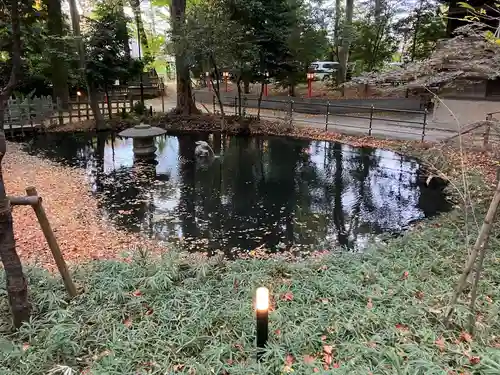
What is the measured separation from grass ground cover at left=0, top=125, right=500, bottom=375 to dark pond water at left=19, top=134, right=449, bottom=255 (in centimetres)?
157

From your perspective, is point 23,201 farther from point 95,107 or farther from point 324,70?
point 324,70

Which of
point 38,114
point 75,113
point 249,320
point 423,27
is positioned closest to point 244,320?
point 249,320

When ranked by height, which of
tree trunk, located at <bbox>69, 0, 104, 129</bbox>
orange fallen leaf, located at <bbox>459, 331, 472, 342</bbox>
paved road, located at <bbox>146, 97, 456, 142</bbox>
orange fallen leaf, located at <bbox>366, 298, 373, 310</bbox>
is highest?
tree trunk, located at <bbox>69, 0, 104, 129</bbox>

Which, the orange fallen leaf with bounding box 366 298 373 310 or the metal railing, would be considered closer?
the orange fallen leaf with bounding box 366 298 373 310

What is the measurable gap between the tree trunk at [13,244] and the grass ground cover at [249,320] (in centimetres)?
14

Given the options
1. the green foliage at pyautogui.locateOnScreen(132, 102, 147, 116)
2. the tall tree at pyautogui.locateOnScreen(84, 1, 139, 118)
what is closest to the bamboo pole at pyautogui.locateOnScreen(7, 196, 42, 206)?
the tall tree at pyautogui.locateOnScreen(84, 1, 139, 118)

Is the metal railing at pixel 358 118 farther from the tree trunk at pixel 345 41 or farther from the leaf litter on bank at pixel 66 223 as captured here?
the leaf litter on bank at pixel 66 223

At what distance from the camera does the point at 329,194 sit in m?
7.35

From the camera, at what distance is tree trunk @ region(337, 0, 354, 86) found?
18.5 meters

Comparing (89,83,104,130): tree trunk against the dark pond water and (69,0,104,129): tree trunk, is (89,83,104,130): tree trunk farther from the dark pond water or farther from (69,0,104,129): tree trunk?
the dark pond water

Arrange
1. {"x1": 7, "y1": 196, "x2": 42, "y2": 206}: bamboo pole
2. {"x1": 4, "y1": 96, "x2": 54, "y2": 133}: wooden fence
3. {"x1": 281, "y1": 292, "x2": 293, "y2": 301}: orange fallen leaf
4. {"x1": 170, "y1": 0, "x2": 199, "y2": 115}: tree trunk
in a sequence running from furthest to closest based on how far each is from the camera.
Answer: {"x1": 170, "y1": 0, "x2": 199, "y2": 115}: tree trunk, {"x1": 4, "y1": 96, "x2": 54, "y2": 133}: wooden fence, {"x1": 281, "y1": 292, "x2": 293, "y2": 301}: orange fallen leaf, {"x1": 7, "y1": 196, "x2": 42, "y2": 206}: bamboo pole

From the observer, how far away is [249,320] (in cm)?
276

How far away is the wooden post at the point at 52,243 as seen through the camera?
2.88 metres

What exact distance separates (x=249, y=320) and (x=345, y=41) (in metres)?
18.6
